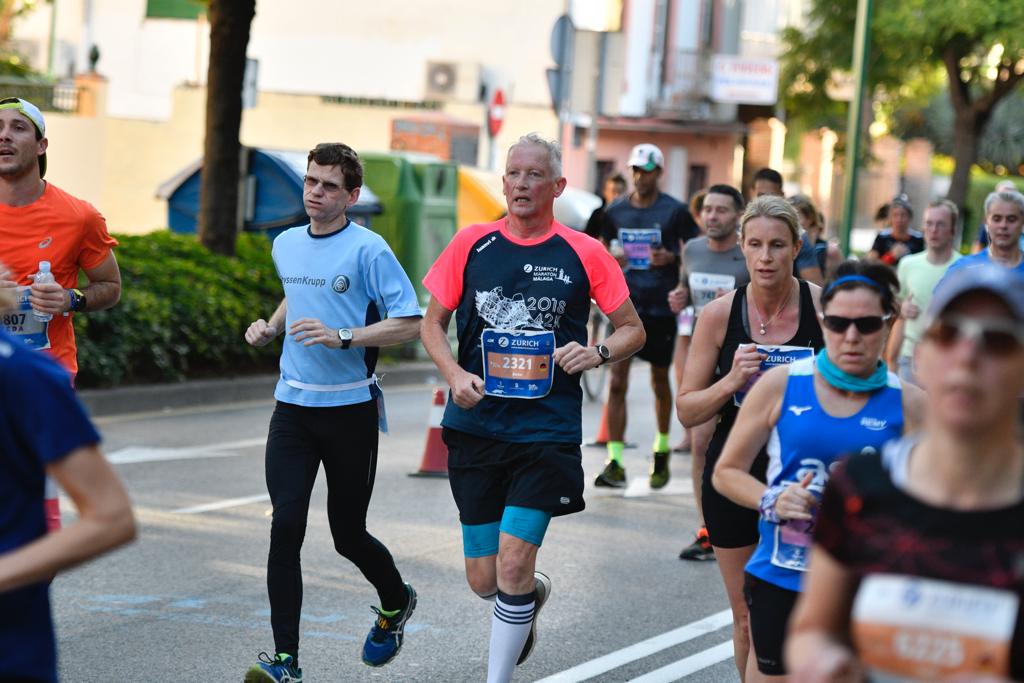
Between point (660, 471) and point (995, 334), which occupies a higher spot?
point (995, 334)

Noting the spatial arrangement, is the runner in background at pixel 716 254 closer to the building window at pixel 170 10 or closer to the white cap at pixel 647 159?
the white cap at pixel 647 159

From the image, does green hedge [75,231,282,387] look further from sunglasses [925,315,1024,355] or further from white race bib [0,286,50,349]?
sunglasses [925,315,1024,355]

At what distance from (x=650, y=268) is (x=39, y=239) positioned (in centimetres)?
582

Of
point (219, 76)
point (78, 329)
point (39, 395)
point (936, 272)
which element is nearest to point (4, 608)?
point (39, 395)

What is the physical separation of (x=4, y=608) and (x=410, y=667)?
385cm

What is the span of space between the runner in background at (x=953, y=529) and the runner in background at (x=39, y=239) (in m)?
3.95

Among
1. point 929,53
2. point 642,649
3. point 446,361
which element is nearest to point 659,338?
point 642,649

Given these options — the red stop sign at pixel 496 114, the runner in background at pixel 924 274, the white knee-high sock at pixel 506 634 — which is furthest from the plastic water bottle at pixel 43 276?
the red stop sign at pixel 496 114

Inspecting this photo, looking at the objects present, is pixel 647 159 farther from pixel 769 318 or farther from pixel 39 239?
pixel 39 239

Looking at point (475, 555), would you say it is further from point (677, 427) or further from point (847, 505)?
point (677, 427)

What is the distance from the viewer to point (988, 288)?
271cm

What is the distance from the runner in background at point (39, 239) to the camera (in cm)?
614

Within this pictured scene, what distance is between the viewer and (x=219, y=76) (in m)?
16.5

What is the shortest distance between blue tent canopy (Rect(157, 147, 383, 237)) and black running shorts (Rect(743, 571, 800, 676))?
1283cm
